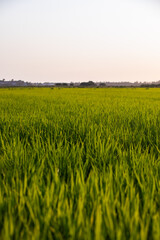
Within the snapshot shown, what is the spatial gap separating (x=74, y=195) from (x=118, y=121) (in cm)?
237

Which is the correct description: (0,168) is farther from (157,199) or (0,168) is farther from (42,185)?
(157,199)

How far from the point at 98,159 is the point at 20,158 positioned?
55 centimetres

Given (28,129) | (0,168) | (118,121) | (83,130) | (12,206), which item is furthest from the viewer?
(118,121)

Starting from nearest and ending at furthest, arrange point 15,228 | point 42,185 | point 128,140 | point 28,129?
point 15,228 → point 42,185 → point 128,140 → point 28,129

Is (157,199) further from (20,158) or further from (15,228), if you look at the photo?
(20,158)

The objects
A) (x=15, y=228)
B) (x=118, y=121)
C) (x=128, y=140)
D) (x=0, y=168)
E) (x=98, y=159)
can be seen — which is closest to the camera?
(x=15, y=228)

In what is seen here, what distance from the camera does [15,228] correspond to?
2.35 ft

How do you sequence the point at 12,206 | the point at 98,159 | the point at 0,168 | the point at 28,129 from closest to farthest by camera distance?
the point at 12,206
the point at 0,168
the point at 98,159
the point at 28,129

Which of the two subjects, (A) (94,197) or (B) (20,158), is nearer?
(A) (94,197)

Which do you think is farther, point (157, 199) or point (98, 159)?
point (98, 159)

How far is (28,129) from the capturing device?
101 inches

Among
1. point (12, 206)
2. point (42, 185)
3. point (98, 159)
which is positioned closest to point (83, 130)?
point (98, 159)

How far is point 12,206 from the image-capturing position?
833 mm

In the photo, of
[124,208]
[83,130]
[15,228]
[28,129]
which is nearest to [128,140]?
[83,130]
